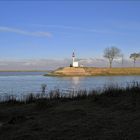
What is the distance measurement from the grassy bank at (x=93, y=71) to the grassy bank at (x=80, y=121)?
92657mm

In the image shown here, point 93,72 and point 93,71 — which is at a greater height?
point 93,71

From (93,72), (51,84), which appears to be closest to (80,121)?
(51,84)

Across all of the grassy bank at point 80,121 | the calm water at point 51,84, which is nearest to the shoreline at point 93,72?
the calm water at point 51,84

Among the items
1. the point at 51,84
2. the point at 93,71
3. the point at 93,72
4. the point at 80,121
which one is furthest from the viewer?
the point at 93,71

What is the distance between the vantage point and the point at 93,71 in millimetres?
111562

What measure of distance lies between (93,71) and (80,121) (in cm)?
10223

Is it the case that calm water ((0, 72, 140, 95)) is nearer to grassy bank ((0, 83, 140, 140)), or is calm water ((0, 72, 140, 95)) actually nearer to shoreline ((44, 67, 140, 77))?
grassy bank ((0, 83, 140, 140))

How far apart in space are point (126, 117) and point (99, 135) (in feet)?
6.79

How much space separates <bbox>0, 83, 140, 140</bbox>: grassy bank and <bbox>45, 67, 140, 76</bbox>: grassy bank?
9266 cm

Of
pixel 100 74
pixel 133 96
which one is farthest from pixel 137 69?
pixel 133 96

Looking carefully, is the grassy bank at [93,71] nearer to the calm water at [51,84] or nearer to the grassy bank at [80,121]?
the calm water at [51,84]

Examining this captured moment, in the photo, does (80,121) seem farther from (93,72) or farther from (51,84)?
(93,72)

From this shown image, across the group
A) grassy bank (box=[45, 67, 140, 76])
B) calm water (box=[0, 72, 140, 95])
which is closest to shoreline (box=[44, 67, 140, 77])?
grassy bank (box=[45, 67, 140, 76])

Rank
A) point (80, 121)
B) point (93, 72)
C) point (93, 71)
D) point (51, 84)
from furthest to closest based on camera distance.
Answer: point (93, 71) < point (93, 72) < point (51, 84) < point (80, 121)
